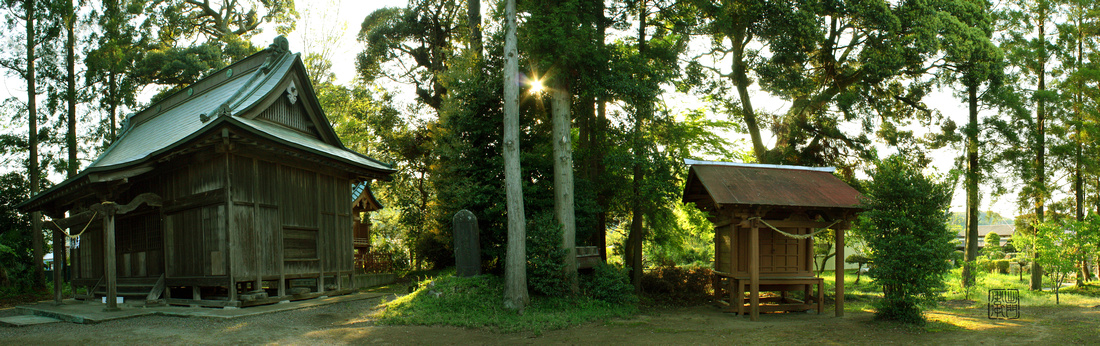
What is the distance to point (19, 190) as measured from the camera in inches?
849

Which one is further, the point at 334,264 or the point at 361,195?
the point at 361,195

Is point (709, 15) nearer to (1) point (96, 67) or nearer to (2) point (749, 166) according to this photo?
(2) point (749, 166)

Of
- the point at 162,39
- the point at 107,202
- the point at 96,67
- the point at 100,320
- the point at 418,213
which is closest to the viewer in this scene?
the point at 100,320

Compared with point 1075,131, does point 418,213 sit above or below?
below

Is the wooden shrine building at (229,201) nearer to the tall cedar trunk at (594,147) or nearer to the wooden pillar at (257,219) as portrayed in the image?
the wooden pillar at (257,219)

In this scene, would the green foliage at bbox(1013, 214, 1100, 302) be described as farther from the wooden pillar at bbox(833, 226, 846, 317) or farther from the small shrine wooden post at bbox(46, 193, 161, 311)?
the small shrine wooden post at bbox(46, 193, 161, 311)

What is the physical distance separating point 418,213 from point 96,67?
12.0 meters

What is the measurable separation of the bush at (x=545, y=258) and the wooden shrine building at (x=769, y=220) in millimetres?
3464

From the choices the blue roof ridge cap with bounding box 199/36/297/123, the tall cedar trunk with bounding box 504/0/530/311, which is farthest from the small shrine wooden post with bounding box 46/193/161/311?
the tall cedar trunk with bounding box 504/0/530/311

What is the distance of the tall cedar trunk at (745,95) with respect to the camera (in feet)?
64.1

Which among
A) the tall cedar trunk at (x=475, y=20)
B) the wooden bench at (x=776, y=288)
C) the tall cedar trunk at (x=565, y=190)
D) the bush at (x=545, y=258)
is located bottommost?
the wooden bench at (x=776, y=288)

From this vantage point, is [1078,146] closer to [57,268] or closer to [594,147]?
[594,147]

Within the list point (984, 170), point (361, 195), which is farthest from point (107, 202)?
point (984, 170)

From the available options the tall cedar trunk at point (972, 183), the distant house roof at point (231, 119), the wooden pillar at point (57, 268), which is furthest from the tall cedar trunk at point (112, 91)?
the tall cedar trunk at point (972, 183)
